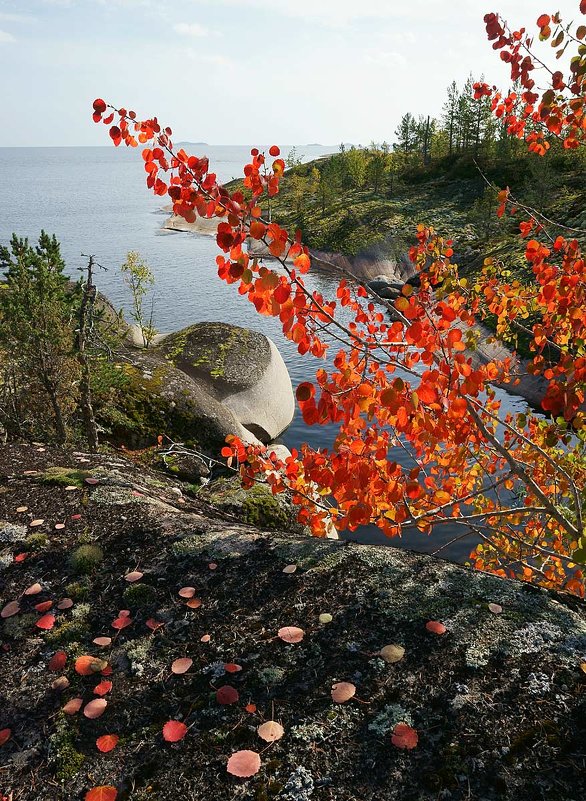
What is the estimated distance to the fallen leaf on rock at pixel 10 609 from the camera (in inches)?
131

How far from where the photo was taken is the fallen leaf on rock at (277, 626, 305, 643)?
2.89m

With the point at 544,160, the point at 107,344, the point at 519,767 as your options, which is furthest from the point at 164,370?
the point at 544,160

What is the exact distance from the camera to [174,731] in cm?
241

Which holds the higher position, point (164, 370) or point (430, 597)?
point (430, 597)

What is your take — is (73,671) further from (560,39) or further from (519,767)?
(560,39)

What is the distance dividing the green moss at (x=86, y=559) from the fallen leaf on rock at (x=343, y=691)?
1979 mm

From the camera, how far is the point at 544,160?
3766 centimetres

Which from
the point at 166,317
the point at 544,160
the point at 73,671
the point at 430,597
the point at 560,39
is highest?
the point at 544,160

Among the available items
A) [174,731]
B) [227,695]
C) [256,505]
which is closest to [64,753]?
[174,731]

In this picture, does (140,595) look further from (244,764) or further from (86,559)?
(244,764)

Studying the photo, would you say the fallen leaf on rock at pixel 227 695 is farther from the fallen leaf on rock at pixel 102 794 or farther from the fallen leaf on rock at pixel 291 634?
the fallen leaf on rock at pixel 102 794

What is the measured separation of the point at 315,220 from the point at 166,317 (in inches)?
1206

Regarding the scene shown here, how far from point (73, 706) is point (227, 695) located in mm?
768

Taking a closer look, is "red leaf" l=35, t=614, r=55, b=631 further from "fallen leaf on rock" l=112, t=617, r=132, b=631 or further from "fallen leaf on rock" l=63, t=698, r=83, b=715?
"fallen leaf on rock" l=63, t=698, r=83, b=715
